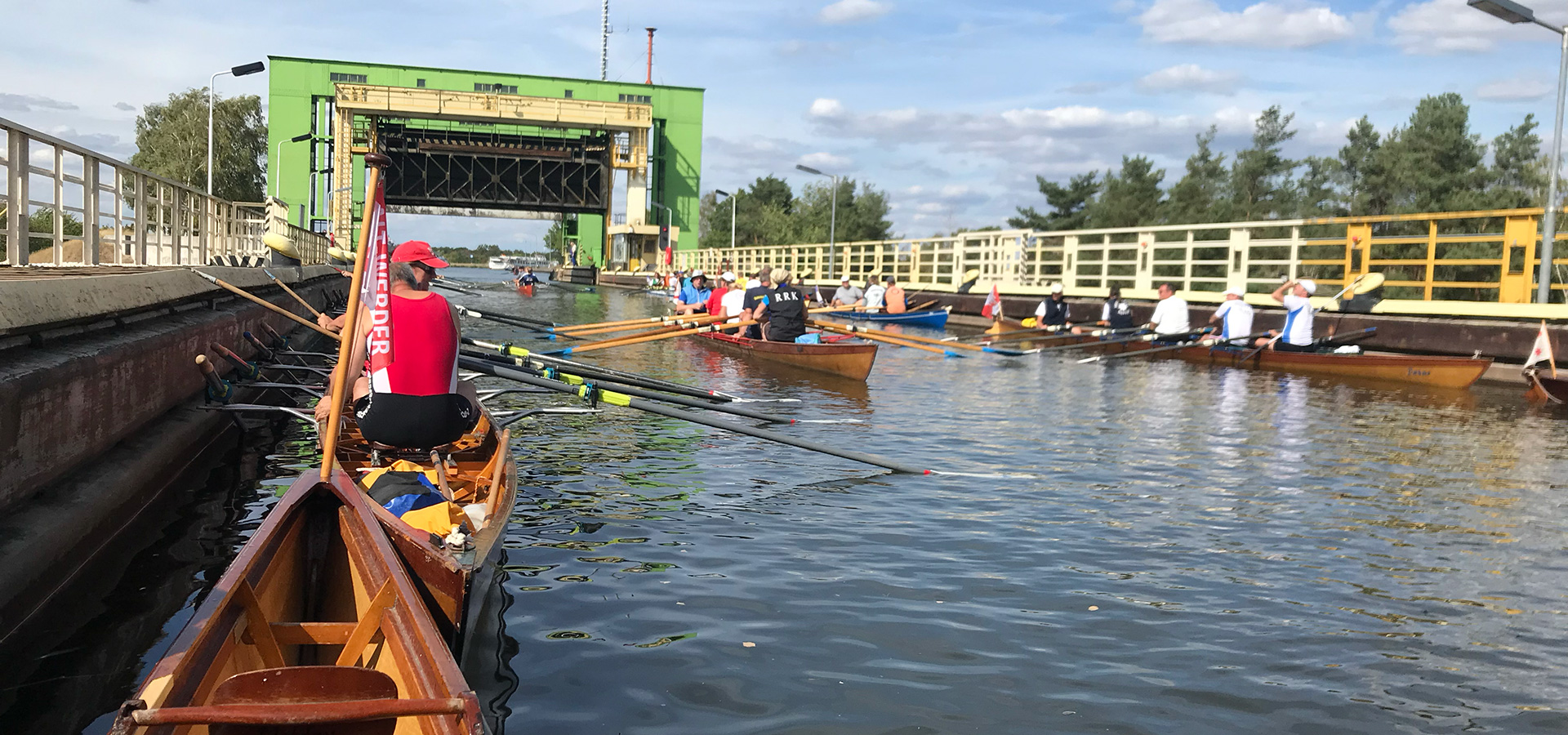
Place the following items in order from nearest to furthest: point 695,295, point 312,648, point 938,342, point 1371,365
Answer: point 312,648
point 1371,365
point 938,342
point 695,295

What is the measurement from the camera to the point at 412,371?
6230mm

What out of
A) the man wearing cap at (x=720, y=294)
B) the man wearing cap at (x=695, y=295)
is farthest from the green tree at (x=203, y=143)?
the man wearing cap at (x=720, y=294)

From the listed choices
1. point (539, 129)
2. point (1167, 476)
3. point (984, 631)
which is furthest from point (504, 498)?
point (539, 129)

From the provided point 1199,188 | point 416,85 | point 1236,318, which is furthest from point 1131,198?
point 1236,318

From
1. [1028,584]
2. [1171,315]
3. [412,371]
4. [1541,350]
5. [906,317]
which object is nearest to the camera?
[412,371]

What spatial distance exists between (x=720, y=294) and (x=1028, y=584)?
17.5 meters

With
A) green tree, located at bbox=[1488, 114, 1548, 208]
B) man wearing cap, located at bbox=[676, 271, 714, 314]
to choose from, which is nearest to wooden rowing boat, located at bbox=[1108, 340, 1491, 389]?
man wearing cap, located at bbox=[676, 271, 714, 314]

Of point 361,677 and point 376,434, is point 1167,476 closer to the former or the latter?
point 376,434

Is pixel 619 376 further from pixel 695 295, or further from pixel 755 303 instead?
pixel 695 295

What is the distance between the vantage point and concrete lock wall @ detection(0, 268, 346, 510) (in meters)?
5.39

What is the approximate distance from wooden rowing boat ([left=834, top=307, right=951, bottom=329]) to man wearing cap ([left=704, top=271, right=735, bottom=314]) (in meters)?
6.67

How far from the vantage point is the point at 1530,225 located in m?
19.4

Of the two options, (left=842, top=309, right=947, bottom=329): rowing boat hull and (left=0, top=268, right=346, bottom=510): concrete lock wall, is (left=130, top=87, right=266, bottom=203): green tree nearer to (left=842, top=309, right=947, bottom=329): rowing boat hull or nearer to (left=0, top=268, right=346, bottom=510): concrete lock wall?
(left=842, top=309, right=947, bottom=329): rowing boat hull

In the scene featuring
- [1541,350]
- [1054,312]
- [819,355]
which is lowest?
[819,355]
